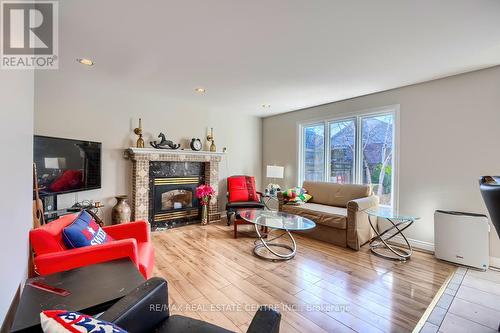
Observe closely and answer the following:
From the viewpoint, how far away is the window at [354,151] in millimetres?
3699

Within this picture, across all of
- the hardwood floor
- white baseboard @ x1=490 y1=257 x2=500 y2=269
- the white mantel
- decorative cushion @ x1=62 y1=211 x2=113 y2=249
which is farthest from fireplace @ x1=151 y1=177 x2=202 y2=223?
white baseboard @ x1=490 y1=257 x2=500 y2=269

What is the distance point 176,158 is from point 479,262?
4.56 meters

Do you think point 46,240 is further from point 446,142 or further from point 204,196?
point 446,142

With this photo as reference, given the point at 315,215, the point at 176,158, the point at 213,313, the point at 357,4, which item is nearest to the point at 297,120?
the point at 315,215

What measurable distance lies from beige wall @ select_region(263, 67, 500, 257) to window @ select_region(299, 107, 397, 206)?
221 mm

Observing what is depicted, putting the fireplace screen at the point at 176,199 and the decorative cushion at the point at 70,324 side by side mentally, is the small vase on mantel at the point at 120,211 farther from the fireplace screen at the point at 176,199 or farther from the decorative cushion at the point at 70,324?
the decorative cushion at the point at 70,324

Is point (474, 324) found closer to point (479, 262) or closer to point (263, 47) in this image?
point (479, 262)

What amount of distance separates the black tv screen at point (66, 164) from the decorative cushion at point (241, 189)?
90.0 inches

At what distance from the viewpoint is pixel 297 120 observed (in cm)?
505

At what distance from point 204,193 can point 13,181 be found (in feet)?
10.9

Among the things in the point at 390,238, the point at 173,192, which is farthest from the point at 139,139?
the point at 390,238

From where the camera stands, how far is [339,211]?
3.60 metres

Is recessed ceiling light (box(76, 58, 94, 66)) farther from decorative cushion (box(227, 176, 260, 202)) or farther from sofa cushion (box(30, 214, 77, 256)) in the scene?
decorative cushion (box(227, 176, 260, 202))

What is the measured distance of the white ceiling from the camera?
1733 mm
